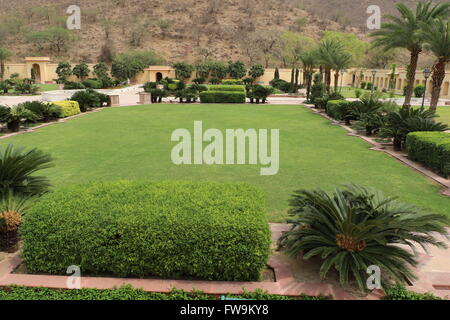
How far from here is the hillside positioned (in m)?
69.2

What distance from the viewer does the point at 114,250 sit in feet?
12.2

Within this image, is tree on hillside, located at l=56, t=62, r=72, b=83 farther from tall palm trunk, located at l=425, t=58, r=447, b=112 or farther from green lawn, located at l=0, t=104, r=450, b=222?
tall palm trunk, located at l=425, t=58, r=447, b=112

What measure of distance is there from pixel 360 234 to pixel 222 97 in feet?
79.4

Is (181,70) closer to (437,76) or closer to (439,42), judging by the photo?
(437,76)

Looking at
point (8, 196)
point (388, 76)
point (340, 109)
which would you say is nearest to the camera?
point (8, 196)

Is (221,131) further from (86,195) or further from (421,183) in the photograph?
(86,195)

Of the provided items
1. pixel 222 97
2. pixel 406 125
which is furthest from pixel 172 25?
pixel 406 125

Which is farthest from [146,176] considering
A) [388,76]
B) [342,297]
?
[388,76]

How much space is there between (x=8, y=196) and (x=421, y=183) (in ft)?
26.5

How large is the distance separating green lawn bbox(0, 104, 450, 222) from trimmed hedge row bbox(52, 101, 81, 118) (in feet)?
8.38

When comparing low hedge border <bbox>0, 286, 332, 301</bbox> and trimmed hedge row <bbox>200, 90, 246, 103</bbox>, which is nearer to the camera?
low hedge border <bbox>0, 286, 332, 301</bbox>

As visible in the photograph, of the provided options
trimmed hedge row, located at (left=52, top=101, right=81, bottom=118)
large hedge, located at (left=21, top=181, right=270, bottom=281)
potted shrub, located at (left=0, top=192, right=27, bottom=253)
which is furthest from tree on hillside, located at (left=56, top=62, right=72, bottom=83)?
large hedge, located at (left=21, top=181, right=270, bottom=281)

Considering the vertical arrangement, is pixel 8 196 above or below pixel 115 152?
above

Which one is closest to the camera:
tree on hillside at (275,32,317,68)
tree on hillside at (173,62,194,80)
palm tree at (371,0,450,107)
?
palm tree at (371,0,450,107)
